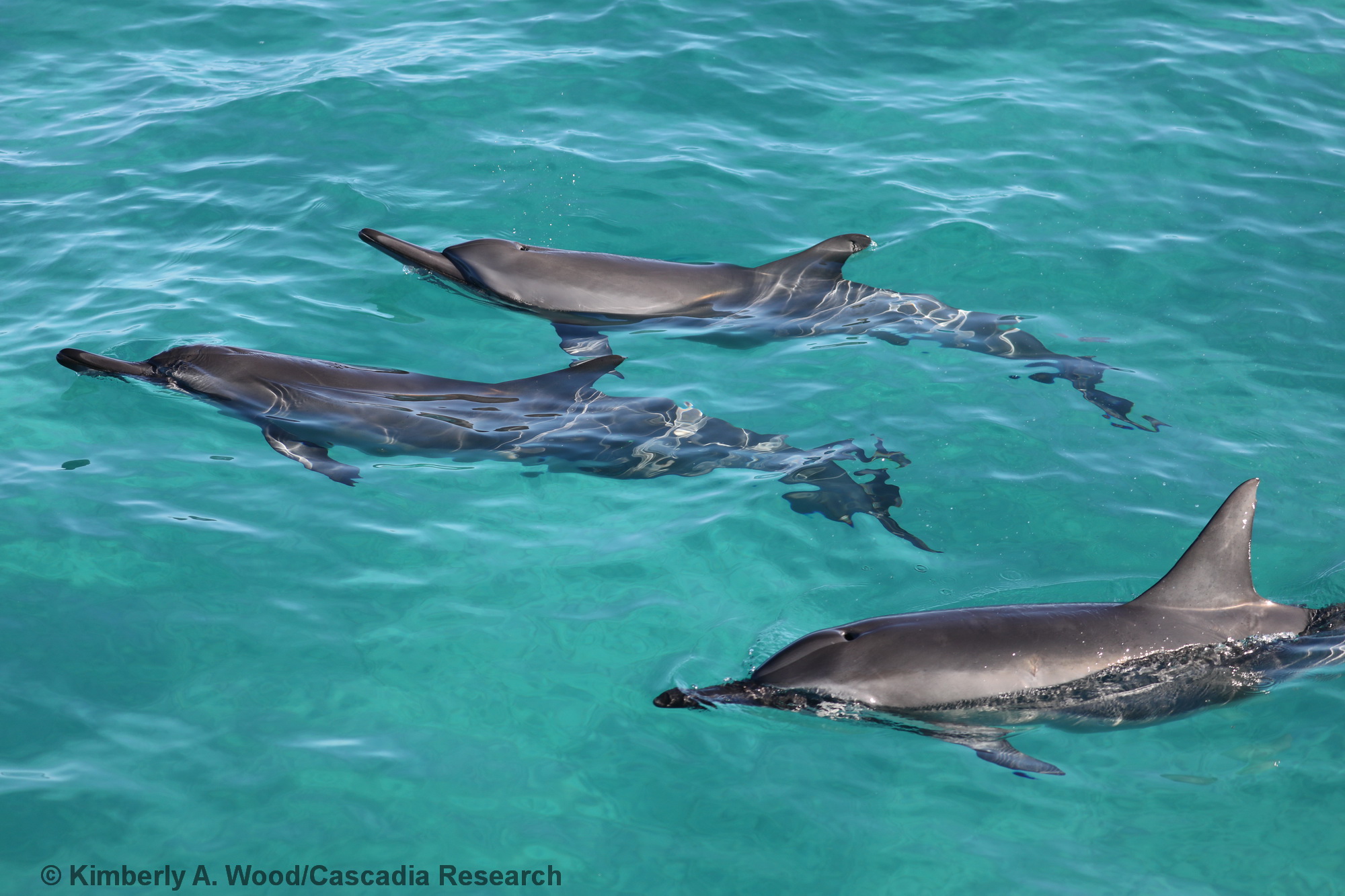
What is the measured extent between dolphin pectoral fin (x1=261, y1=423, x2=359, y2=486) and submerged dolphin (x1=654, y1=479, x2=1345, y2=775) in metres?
3.40

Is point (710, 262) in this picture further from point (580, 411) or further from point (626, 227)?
point (580, 411)

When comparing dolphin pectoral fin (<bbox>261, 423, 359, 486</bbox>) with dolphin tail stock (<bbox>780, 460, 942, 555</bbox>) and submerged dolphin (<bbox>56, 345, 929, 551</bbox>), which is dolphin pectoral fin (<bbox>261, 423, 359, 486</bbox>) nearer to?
submerged dolphin (<bbox>56, 345, 929, 551</bbox>)

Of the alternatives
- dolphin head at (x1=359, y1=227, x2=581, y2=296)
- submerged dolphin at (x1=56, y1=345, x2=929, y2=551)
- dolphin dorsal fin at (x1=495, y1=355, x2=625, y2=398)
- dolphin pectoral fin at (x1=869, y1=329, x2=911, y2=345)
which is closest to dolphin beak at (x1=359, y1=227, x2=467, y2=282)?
dolphin head at (x1=359, y1=227, x2=581, y2=296)

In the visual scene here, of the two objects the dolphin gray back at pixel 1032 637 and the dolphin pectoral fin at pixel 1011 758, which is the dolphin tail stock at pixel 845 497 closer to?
the dolphin gray back at pixel 1032 637

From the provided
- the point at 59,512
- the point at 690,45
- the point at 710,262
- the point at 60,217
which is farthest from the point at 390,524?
the point at 690,45

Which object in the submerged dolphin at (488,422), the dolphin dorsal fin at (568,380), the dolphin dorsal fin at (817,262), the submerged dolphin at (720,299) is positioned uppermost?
the dolphin dorsal fin at (817,262)

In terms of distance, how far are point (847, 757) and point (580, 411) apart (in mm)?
3678

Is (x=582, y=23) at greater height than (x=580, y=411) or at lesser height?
greater

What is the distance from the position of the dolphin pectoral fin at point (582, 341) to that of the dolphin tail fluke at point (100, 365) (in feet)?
11.5

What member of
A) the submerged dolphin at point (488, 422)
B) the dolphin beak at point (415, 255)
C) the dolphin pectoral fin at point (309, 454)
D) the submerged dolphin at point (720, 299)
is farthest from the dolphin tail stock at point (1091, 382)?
the dolphin pectoral fin at point (309, 454)

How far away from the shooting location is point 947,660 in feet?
19.6

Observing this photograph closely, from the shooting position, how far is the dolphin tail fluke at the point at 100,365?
333 inches

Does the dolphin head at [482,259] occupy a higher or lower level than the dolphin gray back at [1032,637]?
higher

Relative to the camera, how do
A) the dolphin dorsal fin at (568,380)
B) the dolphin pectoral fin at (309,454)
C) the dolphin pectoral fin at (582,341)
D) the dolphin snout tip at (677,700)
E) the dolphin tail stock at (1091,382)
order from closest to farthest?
the dolphin snout tip at (677,700) < the dolphin pectoral fin at (309,454) < the dolphin dorsal fin at (568,380) < the dolphin tail stock at (1091,382) < the dolphin pectoral fin at (582,341)
